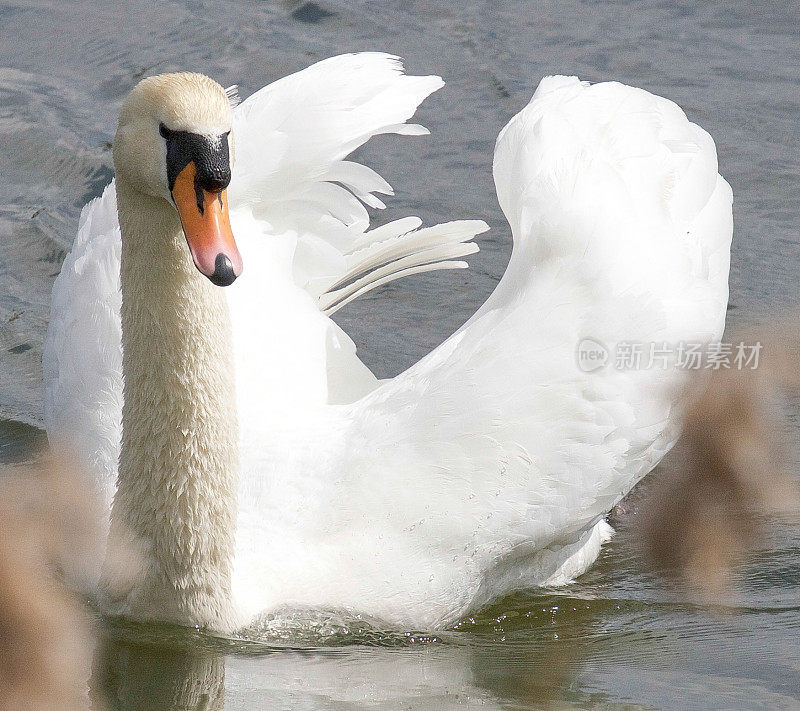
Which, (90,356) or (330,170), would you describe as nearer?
(90,356)

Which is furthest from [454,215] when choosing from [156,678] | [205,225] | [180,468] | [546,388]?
[205,225]

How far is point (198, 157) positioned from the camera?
12.3 feet

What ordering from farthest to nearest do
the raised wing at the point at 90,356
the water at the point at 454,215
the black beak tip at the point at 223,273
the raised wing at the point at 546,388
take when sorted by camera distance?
the raised wing at the point at 90,356
the raised wing at the point at 546,388
the water at the point at 454,215
the black beak tip at the point at 223,273

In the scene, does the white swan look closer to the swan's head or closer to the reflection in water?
the swan's head

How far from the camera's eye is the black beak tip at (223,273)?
12.1 feet

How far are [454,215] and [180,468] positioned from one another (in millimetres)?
4129

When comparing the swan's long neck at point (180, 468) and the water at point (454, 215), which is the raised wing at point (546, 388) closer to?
the water at point (454, 215)

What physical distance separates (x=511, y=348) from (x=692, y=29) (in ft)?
18.8

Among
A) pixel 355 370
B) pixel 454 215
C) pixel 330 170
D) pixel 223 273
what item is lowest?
pixel 454 215

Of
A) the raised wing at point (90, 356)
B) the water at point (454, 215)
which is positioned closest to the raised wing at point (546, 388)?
the water at point (454, 215)

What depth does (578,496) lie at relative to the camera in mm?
4641

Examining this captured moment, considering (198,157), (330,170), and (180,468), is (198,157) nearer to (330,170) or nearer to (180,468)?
(180,468)

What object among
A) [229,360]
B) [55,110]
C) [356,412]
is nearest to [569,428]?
[356,412]

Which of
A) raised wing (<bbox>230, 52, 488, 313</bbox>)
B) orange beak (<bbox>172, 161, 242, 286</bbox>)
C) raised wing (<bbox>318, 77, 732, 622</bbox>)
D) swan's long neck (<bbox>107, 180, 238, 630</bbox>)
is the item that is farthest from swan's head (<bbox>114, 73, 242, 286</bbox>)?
raised wing (<bbox>230, 52, 488, 313</bbox>)
